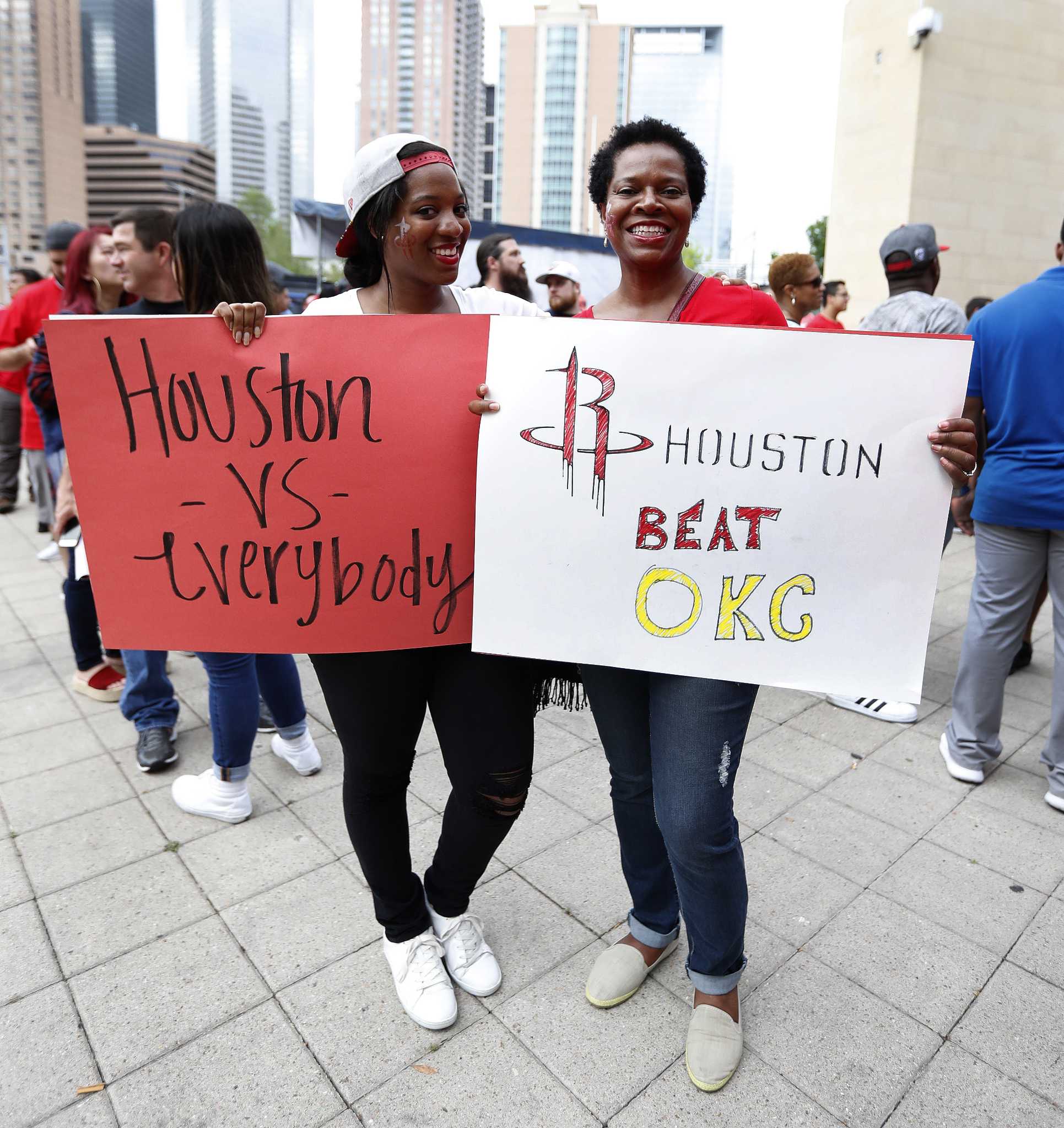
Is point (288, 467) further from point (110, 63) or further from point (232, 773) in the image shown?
point (110, 63)

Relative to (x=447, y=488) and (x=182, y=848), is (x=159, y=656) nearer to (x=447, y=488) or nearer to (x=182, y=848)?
(x=182, y=848)

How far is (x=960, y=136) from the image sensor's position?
13.5 meters

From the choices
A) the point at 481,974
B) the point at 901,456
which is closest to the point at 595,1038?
the point at 481,974

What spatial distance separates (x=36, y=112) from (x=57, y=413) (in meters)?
136

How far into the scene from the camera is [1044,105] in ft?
45.2

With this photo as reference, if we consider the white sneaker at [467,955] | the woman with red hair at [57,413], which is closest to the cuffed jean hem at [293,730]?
the woman with red hair at [57,413]

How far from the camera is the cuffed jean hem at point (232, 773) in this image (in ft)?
9.16

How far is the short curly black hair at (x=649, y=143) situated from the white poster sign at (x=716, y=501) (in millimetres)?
462

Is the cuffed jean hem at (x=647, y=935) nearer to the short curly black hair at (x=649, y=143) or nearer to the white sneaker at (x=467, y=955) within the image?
the white sneaker at (x=467, y=955)

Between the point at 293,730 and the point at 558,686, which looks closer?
the point at 558,686

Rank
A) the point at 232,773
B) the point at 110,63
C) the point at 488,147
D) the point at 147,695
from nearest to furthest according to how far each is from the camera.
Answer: the point at 232,773 → the point at 147,695 → the point at 488,147 → the point at 110,63

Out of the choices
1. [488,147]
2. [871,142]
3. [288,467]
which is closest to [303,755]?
[288,467]

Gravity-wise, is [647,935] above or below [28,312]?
below

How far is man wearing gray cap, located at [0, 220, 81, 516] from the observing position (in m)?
4.65
